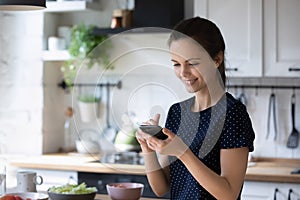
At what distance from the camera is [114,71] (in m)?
4.16

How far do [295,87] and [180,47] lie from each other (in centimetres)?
218

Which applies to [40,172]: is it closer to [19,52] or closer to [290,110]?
[19,52]

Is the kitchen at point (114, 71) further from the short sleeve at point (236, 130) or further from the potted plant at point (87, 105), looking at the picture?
the short sleeve at point (236, 130)

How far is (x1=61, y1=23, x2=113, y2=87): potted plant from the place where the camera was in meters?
4.02

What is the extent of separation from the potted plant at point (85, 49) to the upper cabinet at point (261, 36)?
914mm

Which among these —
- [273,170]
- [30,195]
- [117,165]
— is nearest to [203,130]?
[30,195]

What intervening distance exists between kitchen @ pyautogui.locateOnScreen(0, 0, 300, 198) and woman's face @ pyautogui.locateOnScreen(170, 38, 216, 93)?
5.95 feet

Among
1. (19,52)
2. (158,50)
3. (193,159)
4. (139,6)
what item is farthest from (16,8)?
(19,52)

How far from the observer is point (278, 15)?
350 cm

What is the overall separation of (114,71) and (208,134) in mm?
2345

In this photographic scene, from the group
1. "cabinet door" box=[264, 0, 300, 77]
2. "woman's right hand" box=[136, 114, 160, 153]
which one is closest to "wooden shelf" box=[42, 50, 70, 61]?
"cabinet door" box=[264, 0, 300, 77]

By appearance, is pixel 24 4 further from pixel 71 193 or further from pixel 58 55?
pixel 58 55

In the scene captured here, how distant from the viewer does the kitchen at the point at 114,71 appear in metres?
3.51

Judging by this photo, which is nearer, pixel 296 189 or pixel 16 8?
pixel 16 8
